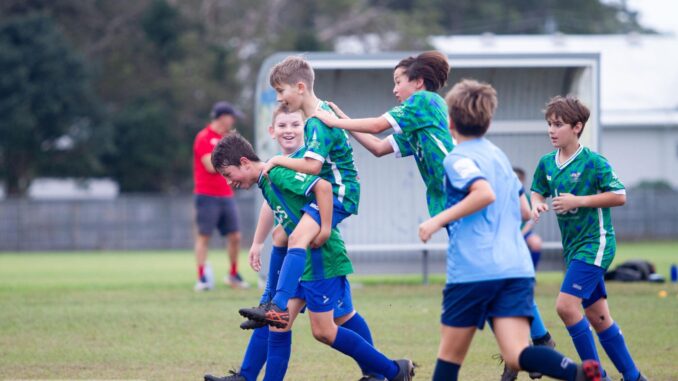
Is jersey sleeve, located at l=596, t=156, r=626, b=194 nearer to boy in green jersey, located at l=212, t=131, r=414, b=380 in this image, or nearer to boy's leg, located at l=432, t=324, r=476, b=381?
boy in green jersey, located at l=212, t=131, r=414, b=380

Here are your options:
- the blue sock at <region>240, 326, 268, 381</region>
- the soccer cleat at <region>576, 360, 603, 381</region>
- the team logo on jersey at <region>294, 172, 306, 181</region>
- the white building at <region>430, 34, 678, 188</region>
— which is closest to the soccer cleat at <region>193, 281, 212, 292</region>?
the blue sock at <region>240, 326, 268, 381</region>

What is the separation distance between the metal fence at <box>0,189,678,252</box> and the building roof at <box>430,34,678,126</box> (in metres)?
9.45

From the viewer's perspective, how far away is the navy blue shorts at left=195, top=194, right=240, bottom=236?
44.8 feet

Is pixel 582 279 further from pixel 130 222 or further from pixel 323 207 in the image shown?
pixel 130 222

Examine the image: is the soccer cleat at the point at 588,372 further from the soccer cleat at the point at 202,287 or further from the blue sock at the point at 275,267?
the soccer cleat at the point at 202,287

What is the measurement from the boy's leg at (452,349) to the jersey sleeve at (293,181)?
4.49ft

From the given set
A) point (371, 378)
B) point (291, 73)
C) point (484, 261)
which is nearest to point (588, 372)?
point (484, 261)

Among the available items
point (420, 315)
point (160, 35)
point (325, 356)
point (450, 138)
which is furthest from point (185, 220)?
point (450, 138)

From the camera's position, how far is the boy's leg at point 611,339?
22.0ft

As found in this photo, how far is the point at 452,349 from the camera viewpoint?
5.32 m

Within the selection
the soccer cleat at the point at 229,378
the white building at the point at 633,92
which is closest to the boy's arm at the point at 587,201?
the soccer cleat at the point at 229,378

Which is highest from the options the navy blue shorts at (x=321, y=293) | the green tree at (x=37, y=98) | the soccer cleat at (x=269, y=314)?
the green tree at (x=37, y=98)

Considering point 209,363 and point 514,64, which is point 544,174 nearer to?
point 209,363

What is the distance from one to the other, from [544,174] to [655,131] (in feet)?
121
